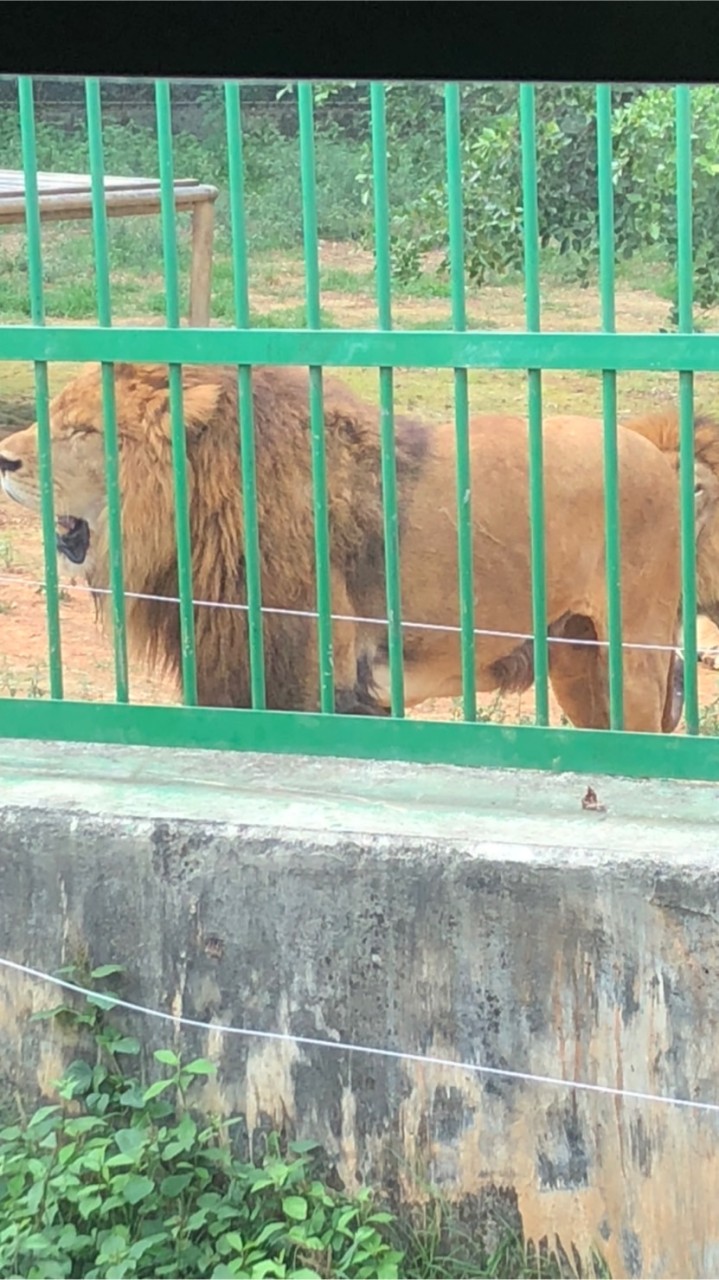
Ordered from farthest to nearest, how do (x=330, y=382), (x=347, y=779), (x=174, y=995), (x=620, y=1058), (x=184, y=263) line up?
(x=184, y=263) < (x=330, y=382) < (x=347, y=779) < (x=174, y=995) < (x=620, y=1058)

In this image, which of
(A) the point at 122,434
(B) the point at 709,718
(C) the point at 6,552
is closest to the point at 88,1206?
(A) the point at 122,434

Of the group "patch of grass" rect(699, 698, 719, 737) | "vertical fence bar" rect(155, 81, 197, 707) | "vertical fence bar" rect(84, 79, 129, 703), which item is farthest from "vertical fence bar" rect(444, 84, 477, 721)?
"patch of grass" rect(699, 698, 719, 737)

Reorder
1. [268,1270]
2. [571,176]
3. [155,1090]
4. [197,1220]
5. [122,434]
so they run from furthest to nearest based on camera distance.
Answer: [571,176]
[122,434]
[155,1090]
[197,1220]
[268,1270]

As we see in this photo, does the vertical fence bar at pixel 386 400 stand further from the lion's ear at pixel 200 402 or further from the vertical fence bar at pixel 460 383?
the lion's ear at pixel 200 402

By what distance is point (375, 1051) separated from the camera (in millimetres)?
3326

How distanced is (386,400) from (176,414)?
486 millimetres

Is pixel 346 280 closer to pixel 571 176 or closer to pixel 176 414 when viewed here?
pixel 571 176

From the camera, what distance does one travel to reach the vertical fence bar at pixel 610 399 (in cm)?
336

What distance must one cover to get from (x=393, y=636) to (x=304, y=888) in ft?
2.13

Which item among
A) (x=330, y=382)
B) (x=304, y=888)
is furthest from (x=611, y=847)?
(x=330, y=382)

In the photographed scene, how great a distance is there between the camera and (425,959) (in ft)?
10.8

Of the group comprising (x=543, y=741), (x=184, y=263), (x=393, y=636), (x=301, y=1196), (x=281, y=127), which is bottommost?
(x=301, y=1196)

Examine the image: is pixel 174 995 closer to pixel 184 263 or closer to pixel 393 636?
pixel 393 636

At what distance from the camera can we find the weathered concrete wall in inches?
125
